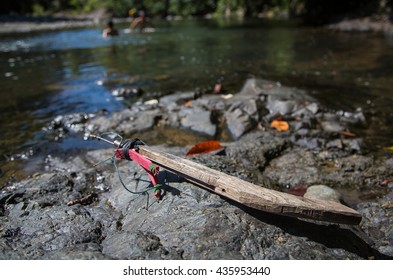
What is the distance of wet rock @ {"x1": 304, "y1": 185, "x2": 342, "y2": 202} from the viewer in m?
3.81

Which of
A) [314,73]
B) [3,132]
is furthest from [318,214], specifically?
[314,73]

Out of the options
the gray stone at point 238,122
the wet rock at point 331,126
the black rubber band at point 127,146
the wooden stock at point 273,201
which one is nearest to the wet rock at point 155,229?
the wooden stock at point 273,201

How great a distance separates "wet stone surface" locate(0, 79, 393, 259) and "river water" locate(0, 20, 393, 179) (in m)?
0.72

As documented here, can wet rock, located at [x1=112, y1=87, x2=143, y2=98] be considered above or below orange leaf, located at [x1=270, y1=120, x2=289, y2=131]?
below

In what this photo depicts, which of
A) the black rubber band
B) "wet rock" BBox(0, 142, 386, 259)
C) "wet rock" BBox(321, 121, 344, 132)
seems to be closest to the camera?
"wet rock" BBox(0, 142, 386, 259)

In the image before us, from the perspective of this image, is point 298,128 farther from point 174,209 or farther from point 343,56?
point 343,56

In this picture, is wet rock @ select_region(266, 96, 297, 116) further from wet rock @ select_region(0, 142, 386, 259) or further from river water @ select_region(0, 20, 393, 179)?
wet rock @ select_region(0, 142, 386, 259)

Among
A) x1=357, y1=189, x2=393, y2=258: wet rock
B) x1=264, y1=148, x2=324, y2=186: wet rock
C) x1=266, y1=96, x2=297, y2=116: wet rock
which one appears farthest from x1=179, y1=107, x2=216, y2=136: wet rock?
x1=357, y1=189, x2=393, y2=258: wet rock

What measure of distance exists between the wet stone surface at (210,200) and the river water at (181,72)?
721 mm

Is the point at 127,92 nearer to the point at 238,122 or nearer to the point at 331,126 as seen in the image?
the point at 238,122

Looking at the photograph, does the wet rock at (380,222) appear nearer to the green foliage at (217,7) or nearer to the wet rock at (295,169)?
the wet rock at (295,169)

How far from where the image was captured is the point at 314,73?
374 inches

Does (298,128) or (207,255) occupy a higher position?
(207,255)

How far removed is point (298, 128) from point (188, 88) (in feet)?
10.9
